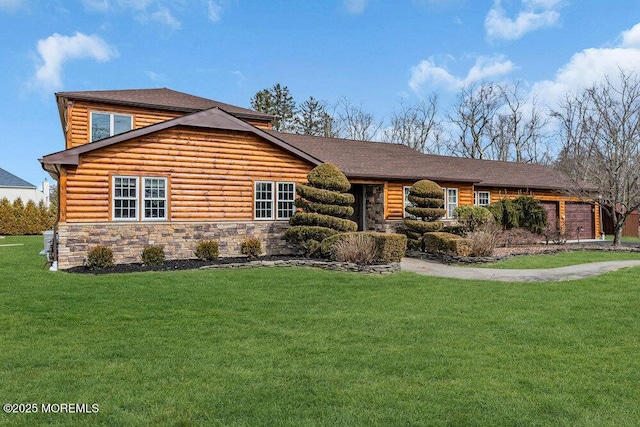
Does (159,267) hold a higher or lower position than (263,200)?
lower

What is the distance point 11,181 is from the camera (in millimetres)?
46406

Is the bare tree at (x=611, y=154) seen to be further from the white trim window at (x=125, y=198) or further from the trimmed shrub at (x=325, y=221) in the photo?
the white trim window at (x=125, y=198)

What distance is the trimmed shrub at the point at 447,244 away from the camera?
46.7 feet

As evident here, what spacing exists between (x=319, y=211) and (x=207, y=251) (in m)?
3.80

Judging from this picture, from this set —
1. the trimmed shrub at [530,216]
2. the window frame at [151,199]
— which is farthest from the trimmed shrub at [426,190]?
the window frame at [151,199]

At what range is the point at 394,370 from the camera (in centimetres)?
465

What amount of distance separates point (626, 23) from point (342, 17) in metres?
12.8

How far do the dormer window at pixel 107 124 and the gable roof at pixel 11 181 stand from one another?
37448 millimetres

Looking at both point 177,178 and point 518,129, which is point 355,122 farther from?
point 177,178

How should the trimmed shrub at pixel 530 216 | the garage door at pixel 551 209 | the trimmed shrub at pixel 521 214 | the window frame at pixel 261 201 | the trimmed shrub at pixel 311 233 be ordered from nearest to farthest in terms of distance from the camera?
the trimmed shrub at pixel 311 233 < the window frame at pixel 261 201 < the trimmed shrub at pixel 521 214 < the trimmed shrub at pixel 530 216 < the garage door at pixel 551 209

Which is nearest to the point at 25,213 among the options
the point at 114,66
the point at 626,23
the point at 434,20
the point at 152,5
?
the point at 114,66

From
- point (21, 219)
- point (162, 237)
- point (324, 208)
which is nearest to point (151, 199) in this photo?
point (162, 237)

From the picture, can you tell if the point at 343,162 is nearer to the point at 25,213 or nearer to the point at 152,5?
the point at 152,5

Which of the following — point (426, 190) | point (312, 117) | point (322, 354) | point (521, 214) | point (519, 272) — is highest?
point (312, 117)
